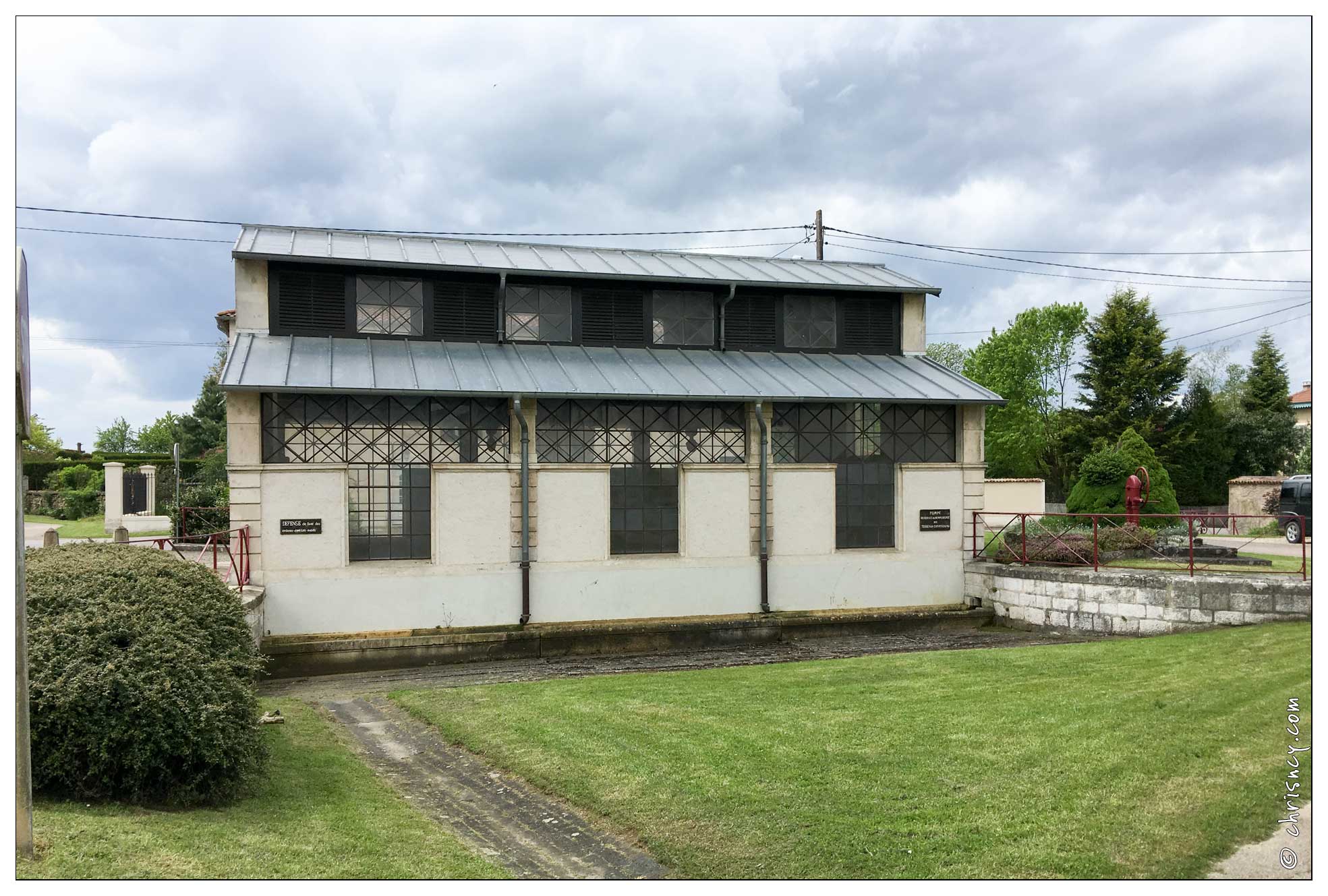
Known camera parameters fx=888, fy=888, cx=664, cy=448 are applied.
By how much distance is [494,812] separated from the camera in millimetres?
7844

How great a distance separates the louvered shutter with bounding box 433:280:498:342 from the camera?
1800cm

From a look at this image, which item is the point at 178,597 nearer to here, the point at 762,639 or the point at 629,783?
the point at 629,783

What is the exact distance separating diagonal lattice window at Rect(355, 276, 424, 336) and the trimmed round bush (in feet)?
33.9

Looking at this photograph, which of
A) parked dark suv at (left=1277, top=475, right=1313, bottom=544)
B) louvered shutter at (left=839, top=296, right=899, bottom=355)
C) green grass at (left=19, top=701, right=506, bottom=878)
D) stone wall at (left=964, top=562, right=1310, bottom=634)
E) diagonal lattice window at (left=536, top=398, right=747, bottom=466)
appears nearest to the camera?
green grass at (left=19, top=701, right=506, bottom=878)

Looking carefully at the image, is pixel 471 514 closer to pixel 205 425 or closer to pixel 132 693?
pixel 132 693

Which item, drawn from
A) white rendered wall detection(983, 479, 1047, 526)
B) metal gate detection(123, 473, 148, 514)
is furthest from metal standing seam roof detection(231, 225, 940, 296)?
metal gate detection(123, 473, 148, 514)

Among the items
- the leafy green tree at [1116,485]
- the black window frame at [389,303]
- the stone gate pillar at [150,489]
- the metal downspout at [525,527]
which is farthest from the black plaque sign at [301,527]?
the stone gate pillar at [150,489]

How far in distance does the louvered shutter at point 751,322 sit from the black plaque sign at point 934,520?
196 inches

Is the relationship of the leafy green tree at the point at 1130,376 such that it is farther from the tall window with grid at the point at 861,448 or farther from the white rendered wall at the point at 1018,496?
the tall window with grid at the point at 861,448

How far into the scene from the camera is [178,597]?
311 inches

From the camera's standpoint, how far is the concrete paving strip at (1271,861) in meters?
5.52

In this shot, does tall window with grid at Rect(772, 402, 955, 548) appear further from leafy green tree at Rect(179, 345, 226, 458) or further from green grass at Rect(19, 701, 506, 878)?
leafy green tree at Rect(179, 345, 226, 458)

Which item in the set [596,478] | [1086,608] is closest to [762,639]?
[596,478]

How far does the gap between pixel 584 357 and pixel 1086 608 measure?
10854mm
